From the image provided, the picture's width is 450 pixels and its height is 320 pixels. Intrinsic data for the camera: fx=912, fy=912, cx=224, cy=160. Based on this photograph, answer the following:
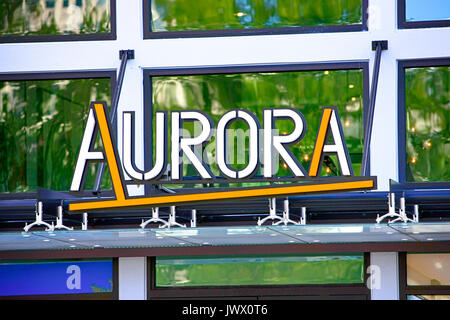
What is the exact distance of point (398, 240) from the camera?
941 cm

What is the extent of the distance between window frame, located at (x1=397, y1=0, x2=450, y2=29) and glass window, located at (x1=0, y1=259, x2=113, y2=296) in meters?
4.10

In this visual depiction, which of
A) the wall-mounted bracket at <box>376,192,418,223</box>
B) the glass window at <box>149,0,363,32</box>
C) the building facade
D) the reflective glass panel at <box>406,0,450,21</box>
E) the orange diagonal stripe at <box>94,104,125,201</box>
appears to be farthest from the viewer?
the glass window at <box>149,0,363,32</box>

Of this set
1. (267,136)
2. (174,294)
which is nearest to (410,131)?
(267,136)

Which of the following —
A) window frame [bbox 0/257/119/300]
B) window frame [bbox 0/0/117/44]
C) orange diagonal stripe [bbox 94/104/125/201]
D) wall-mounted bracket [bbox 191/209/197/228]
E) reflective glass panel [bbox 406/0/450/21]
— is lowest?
window frame [bbox 0/257/119/300]

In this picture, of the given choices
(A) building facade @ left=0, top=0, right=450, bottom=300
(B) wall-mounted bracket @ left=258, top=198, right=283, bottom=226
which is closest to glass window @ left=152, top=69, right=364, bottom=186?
(A) building facade @ left=0, top=0, right=450, bottom=300

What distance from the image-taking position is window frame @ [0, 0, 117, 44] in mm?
10125

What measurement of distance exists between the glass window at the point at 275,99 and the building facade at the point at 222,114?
0.02 m

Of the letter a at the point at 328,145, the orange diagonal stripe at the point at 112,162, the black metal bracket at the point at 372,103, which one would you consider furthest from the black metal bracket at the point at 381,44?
the orange diagonal stripe at the point at 112,162

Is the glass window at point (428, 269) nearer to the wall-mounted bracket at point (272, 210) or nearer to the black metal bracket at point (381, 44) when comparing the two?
the wall-mounted bracket at point (272, 210)

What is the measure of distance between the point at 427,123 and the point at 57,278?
438 cm

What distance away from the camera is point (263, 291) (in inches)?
390

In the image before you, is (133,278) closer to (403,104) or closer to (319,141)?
(319,141)

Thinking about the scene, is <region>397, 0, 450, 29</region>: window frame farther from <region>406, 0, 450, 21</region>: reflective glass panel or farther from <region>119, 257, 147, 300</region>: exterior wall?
<region>119, 257, 147, 300</region>: exterior wall

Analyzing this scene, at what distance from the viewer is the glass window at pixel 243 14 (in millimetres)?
10008
